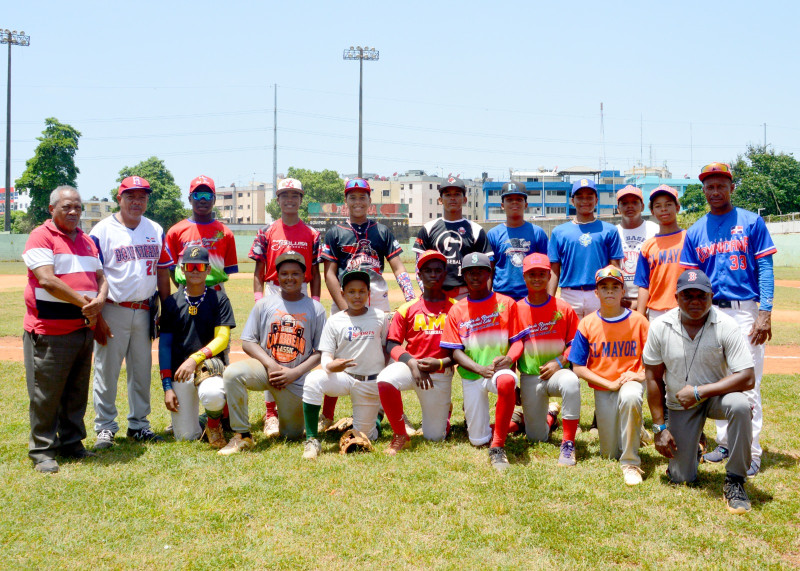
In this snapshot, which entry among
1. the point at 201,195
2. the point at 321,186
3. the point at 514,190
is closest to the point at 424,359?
the point at 514,190

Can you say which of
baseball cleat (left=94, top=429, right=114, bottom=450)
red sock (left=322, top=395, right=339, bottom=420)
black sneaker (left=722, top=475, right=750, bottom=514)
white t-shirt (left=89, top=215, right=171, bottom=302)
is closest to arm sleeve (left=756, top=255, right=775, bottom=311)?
black sneaker (left=722, top=475, right=750, bottom=514)

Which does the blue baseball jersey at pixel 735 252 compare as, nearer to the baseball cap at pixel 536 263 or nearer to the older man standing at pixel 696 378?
the older man standing at pixel 696 378

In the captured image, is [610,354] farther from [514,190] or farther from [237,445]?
[237,445]

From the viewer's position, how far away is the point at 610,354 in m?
5.80

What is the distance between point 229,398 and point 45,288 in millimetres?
1781

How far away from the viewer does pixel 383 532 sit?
14.2ft

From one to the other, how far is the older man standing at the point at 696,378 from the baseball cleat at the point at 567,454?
0.76 meters

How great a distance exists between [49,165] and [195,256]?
5364 cm

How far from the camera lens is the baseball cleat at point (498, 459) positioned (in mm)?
5519

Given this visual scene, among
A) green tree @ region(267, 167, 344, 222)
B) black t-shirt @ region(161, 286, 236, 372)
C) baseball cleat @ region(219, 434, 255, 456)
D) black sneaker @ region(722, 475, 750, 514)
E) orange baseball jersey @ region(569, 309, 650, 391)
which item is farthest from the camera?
green tree @ region(267, 167, 344, 222)

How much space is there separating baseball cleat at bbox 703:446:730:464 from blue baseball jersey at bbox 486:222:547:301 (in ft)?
7.27

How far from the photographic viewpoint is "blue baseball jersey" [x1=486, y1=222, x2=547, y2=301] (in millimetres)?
6844

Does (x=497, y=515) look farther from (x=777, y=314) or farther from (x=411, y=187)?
(x=411, y=187)

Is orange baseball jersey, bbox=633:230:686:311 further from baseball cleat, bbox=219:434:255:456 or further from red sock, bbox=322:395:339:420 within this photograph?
baseball cleat, bbox=219:434:255:456
